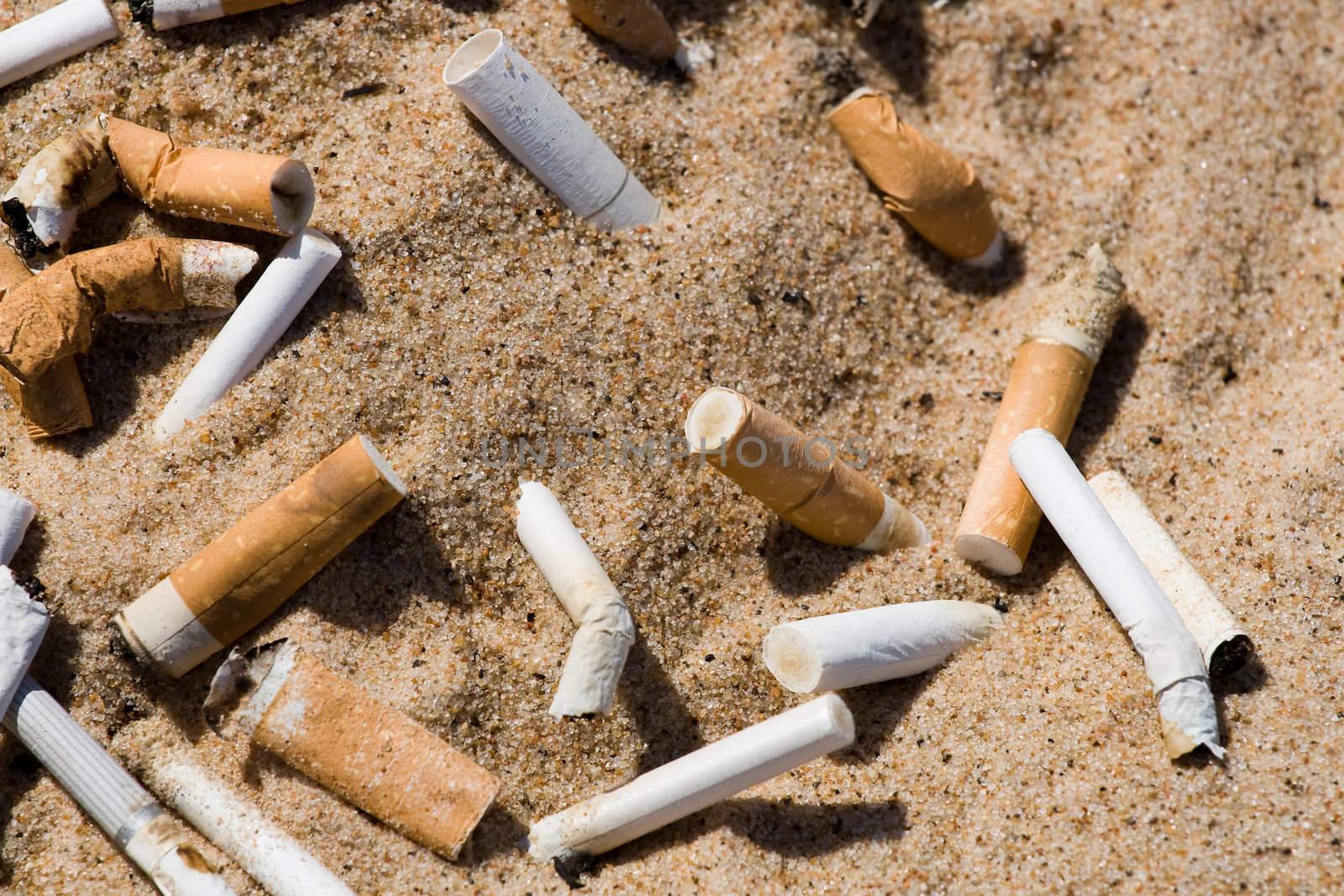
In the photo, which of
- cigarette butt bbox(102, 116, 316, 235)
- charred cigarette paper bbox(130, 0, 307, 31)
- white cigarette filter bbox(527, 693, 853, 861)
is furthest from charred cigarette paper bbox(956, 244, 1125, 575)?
charred cigarette paper bbox(130, 0, 307, 31)

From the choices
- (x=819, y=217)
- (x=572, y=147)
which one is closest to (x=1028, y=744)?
(x=819, y=217)

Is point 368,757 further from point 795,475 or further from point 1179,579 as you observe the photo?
point 1179,579

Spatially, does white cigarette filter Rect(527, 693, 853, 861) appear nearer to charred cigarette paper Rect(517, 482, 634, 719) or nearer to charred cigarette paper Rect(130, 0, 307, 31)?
charred cigarette paper Rect(517, 482, 634, 719)

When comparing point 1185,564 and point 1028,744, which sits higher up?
point 1185,564

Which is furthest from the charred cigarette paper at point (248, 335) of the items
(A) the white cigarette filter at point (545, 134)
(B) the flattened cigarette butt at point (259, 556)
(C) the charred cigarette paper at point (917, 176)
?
(C) the charred cigarette paper at point (917, 176)

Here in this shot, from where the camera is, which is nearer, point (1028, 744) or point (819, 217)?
point (1028, 744)

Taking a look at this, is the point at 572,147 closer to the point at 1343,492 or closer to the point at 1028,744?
the point at 1028,744

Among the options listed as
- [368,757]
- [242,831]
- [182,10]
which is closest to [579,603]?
[368,757]

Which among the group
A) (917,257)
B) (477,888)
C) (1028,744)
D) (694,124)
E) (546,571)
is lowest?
(477,888)
